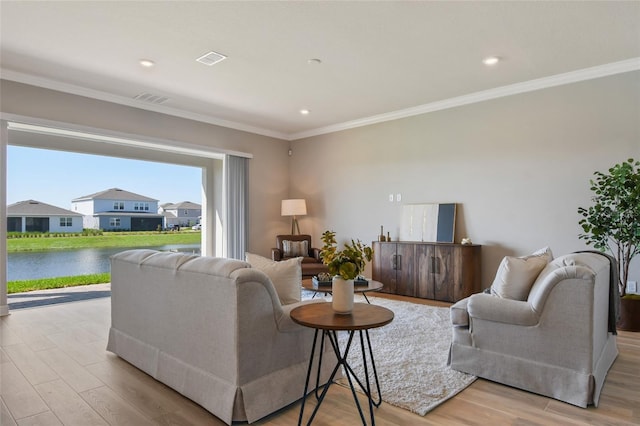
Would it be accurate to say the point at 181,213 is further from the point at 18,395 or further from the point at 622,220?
the point at 622,220

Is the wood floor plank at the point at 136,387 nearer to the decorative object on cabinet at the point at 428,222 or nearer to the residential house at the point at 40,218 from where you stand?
the residential house at the point at 40,218

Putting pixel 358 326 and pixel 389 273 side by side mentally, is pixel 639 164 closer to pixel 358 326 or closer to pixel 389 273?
pixel 389 273

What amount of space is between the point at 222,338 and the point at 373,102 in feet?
14.1

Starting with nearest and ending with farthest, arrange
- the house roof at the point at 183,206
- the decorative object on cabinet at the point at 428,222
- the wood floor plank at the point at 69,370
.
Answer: the wood floor plank at the point at 69,370 < the decorative object on cabinet at the point at 428,222 < the house roof at the point at 183,206

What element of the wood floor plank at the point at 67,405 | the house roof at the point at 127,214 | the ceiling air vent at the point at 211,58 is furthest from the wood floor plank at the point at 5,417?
the house roof at the point at 127,214

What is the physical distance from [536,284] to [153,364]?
2.71 m


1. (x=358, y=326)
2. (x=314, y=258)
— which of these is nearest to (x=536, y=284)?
(x=358, y=326)

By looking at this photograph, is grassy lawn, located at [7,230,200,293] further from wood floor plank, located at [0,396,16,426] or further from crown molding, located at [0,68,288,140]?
wood floor plank, located at [0,396,16,426]

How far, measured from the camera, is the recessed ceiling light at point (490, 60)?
397cm

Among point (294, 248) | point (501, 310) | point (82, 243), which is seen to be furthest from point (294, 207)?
point (501, 310)

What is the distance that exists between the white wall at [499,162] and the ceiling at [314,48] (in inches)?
10.9

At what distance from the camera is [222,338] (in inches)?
83.4

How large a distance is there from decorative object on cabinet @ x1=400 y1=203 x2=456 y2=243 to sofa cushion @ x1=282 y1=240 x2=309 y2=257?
171 cm

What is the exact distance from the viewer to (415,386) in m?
2.49
